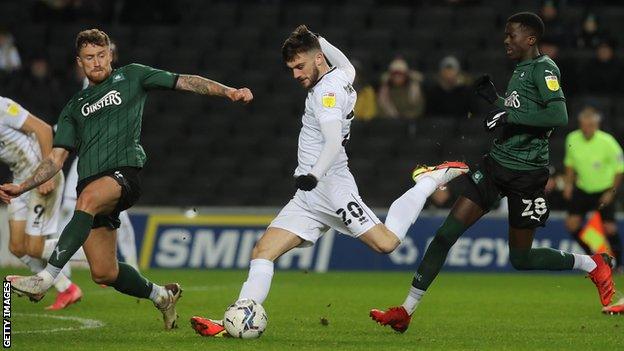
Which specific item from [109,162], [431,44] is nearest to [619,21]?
[431,44]

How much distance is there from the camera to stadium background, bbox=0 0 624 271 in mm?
18391

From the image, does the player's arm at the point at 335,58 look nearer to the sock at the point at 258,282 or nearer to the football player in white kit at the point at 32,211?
the sock at the point at 258,282

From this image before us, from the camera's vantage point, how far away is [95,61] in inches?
379

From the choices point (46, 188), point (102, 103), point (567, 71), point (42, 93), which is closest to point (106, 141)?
point (102, 103)

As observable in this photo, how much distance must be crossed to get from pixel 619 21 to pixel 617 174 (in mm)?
5004

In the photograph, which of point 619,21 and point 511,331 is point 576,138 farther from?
point 511,331

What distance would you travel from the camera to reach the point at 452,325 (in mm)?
10766

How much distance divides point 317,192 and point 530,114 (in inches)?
67.9

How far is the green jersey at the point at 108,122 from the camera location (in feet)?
31.4

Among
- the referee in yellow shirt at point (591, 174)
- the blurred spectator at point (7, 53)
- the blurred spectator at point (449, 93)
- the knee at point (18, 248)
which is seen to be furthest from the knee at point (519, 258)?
the blurred spectator at point (7, 53)

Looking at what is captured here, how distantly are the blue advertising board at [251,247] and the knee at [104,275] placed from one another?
851 centimetres

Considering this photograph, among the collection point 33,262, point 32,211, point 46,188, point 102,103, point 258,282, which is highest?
point 102,103

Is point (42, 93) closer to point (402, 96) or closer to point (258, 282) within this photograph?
point (402, 96)

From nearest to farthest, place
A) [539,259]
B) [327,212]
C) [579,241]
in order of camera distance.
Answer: [327,212] → [539,259] → [579,241]
